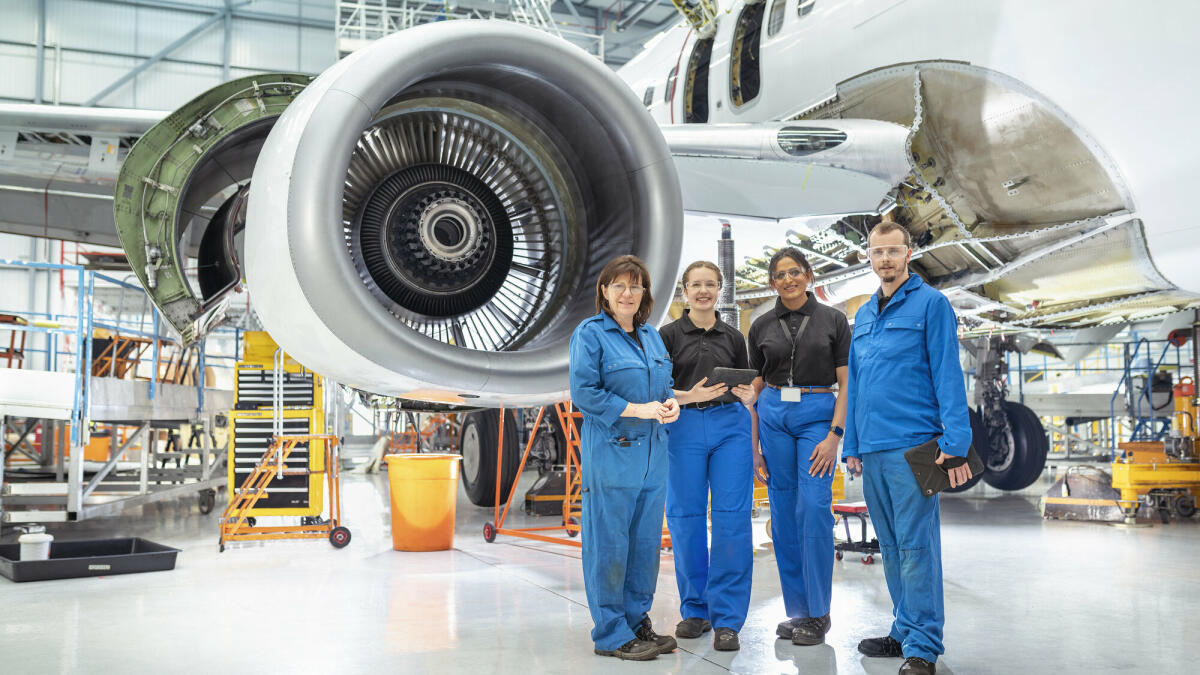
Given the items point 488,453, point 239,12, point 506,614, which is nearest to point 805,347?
point 506,614

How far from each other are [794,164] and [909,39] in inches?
31.7

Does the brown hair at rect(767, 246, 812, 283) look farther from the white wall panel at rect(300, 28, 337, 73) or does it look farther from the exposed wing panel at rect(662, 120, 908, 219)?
the white wall panel at rect(300, 28, 337, 73)

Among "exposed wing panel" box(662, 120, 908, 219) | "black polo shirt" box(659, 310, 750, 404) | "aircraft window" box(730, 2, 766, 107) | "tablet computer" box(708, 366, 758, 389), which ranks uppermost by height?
"aircraft window" box(730, 2, 766, 107)

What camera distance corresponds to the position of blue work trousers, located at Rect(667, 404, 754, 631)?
3.12 meters

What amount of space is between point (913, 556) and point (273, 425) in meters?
5.13

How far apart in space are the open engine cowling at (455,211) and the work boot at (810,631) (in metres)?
1.23

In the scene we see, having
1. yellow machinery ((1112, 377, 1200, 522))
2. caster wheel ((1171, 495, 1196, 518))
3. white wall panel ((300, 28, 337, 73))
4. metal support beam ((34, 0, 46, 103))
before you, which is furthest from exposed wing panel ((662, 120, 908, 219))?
metal support beam ((34, 0, 46, 103))

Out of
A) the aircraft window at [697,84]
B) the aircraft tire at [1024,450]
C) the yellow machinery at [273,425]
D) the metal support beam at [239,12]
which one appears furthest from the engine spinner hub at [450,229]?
the metal support beam at [239,12]

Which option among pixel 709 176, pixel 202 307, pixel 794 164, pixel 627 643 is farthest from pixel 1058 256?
pixel 202 307

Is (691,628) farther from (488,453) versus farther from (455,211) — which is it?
(488,453)

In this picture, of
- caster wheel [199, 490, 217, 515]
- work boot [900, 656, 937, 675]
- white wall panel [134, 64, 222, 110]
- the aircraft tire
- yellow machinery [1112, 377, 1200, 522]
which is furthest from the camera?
white wall panel [134, 64, 222, 110]

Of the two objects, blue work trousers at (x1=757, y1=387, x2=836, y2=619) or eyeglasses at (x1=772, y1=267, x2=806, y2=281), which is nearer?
blue work trousers at (x1=757, y1=387, x2=836, y2=619)

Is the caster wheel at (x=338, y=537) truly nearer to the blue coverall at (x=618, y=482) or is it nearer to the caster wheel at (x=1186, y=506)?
the blue coverall at (x=618, y=482)

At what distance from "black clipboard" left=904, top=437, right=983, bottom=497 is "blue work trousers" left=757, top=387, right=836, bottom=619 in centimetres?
46
